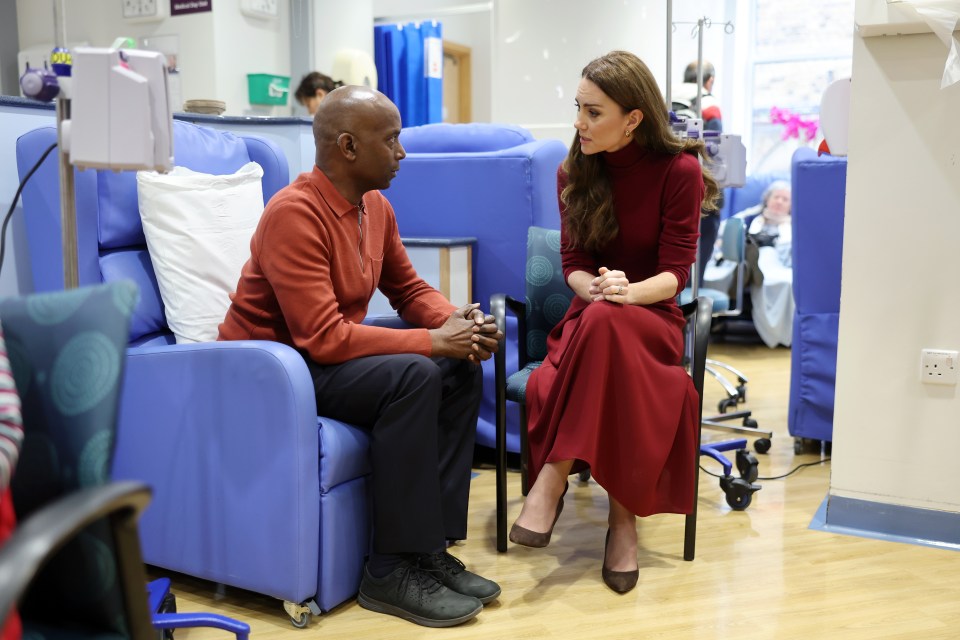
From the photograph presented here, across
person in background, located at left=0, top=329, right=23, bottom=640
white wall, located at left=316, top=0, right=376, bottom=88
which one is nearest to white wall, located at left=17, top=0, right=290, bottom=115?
white wall, located at left=316, top=0, right=376, bottom=88

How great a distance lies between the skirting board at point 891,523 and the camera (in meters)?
2.41

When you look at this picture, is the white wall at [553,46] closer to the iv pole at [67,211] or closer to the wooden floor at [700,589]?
the wooden floor at [700,589]

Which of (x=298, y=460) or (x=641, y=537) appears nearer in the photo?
(x=298, y=460)

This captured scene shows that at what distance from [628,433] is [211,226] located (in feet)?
3.56

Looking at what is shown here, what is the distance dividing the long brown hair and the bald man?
40 cm

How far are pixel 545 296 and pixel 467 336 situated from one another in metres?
0.53

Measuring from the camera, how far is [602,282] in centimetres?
223

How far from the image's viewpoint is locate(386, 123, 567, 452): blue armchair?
9.36ft

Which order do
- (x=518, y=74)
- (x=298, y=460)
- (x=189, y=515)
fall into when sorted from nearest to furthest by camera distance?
(x=298, y=460), (x=189, y=515), (x=518, y=74)

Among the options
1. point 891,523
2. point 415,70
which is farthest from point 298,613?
point 415,70

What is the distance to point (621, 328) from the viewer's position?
7.08 feet

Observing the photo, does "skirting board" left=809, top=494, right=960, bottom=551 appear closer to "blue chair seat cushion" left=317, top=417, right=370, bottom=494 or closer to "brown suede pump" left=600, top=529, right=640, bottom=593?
"brown suede pump" left=600, top=529, right=640, bottom=593

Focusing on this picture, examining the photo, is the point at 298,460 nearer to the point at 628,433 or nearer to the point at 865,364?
the point at 628,433

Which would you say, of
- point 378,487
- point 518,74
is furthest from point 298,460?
point 518,74
